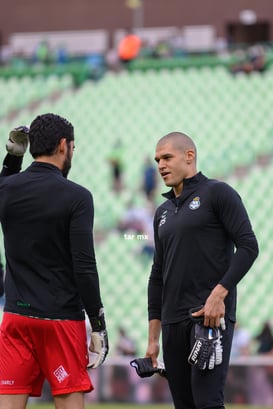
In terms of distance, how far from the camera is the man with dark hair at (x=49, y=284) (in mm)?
4145

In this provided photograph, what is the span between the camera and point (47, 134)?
4242 mm

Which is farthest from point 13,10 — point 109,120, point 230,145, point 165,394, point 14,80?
point 165,394

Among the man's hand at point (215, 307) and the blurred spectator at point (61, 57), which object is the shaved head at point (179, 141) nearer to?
the man's hand at point (215, 307)

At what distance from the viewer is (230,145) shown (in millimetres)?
15234

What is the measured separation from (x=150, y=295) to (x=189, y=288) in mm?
373

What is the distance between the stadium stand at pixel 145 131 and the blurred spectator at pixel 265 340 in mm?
1718

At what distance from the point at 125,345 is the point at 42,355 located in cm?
734

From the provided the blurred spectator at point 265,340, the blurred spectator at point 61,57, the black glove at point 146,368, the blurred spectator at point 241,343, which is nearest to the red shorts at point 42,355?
the black glove at point 146,368

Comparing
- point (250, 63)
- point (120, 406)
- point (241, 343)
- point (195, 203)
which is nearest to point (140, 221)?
point (241, 343)

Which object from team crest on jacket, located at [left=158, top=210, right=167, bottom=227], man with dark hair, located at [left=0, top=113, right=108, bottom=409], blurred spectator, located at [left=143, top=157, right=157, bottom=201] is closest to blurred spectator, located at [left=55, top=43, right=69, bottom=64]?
blurred spectator, located at [left=143, top=157, right=157, bottom=201]

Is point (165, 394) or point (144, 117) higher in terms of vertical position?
point (144, 117)

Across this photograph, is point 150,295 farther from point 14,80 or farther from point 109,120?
point 14,80

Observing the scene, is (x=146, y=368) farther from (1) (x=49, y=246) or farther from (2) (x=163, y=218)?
(1) (x=49, y=246)

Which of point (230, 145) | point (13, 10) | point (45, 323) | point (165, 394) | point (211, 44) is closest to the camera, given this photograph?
point (45, 323)
